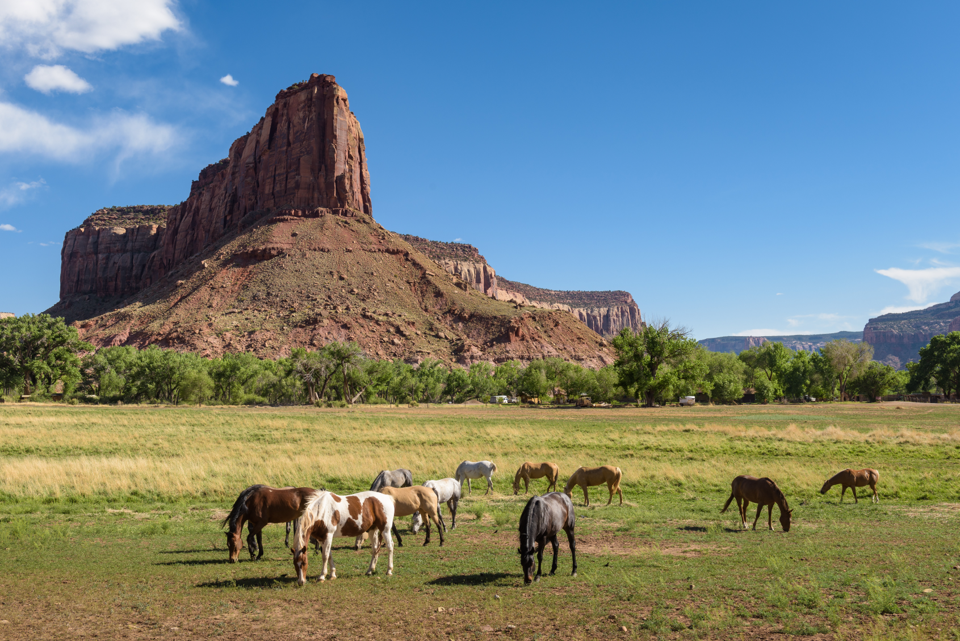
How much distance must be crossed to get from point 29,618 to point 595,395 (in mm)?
91248

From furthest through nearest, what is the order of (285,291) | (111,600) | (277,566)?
(285,291)
(277,566)
(111,600)

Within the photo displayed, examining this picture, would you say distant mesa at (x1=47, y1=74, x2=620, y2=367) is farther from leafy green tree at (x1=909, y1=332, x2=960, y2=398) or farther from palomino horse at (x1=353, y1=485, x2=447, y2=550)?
palomino horse at (x1=353, y1=485, x2=447, y2=550)

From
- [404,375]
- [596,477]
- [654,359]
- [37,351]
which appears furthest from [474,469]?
[37,351]

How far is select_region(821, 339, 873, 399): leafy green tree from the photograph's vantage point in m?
103

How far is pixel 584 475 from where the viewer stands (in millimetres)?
17594

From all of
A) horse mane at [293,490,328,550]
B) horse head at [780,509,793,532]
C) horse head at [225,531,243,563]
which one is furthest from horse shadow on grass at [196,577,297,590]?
horse head at [780,509,793,532]

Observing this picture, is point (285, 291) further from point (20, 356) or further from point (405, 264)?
point (20, 356)

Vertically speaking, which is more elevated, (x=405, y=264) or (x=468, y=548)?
(x=405, y=264)

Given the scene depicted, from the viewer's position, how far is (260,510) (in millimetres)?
11336

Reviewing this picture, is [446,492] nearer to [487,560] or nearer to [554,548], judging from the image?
[487,560]

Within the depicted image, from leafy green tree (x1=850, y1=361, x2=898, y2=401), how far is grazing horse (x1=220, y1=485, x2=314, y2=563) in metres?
115

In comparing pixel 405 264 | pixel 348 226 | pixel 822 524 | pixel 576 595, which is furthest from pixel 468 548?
pixel 348 226

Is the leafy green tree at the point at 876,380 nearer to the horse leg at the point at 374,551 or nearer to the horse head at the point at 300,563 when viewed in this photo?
the horse leg at the point at 374,551

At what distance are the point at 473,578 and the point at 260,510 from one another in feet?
14.6
